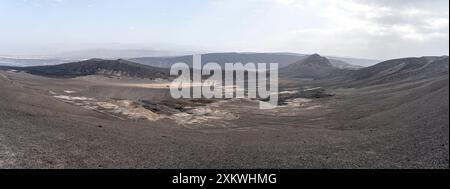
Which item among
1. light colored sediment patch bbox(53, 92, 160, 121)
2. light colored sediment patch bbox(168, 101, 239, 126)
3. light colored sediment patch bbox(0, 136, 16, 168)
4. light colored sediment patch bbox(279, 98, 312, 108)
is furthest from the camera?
light colored sediment patch bbox(279, 98, 312, 108)

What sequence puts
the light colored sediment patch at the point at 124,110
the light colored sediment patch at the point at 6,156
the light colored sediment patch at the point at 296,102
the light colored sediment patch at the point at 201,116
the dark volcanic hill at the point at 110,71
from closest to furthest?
the light colored sediment patch at the point at 6,156 < the light colored sediment patch at the point at 124,110 < the light colored sediment patch at the point at 201,116 < the light colored sediment patch at the point at 296,102 < the dark volcanic hill at the point at 110,71

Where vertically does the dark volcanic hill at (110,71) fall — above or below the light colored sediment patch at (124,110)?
above

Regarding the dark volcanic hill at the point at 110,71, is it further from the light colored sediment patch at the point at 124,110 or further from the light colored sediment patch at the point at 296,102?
the light colored sediment patch at the point at 124,110

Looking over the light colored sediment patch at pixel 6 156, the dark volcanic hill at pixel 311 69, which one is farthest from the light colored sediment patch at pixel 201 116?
the dark volcanic hill at pixel 311 69

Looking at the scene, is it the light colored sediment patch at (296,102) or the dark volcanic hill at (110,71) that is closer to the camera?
the light colored sediment patch at (296,102)

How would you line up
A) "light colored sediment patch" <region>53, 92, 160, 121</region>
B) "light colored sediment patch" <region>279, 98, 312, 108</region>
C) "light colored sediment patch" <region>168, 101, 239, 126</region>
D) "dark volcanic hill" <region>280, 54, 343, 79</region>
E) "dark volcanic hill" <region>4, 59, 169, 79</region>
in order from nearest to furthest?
"light colored sediment patch" <region>53, 92, 160, 121</region> < "light colored sediment patch" <region>168, 101, 239, 126</region> < "light colored sediment patch" <region>279, 98, 312, 108</region> < "dark volcanic hill" <region>4, 59, 169, 79</region> < "dark volcanic hill" <region>280, 54, 343, 79</region>

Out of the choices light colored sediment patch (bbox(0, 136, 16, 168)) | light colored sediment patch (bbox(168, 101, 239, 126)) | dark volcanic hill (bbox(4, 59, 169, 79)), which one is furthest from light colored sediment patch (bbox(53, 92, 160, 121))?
dark volcanic hill (bbox(4, 59, 169, 79))

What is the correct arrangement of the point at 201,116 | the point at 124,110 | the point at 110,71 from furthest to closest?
the point at 110,71 < the point at 201,116 < the point at 124,110

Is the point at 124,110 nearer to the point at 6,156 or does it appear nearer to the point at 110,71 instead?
the point at 6,156

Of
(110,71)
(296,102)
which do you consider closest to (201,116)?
(296,102)

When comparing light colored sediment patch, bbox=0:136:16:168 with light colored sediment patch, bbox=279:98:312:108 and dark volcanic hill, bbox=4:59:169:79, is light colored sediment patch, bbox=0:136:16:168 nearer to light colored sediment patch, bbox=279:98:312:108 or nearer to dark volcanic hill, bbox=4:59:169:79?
light colored sediment patch, bbox=279:98:312:108
